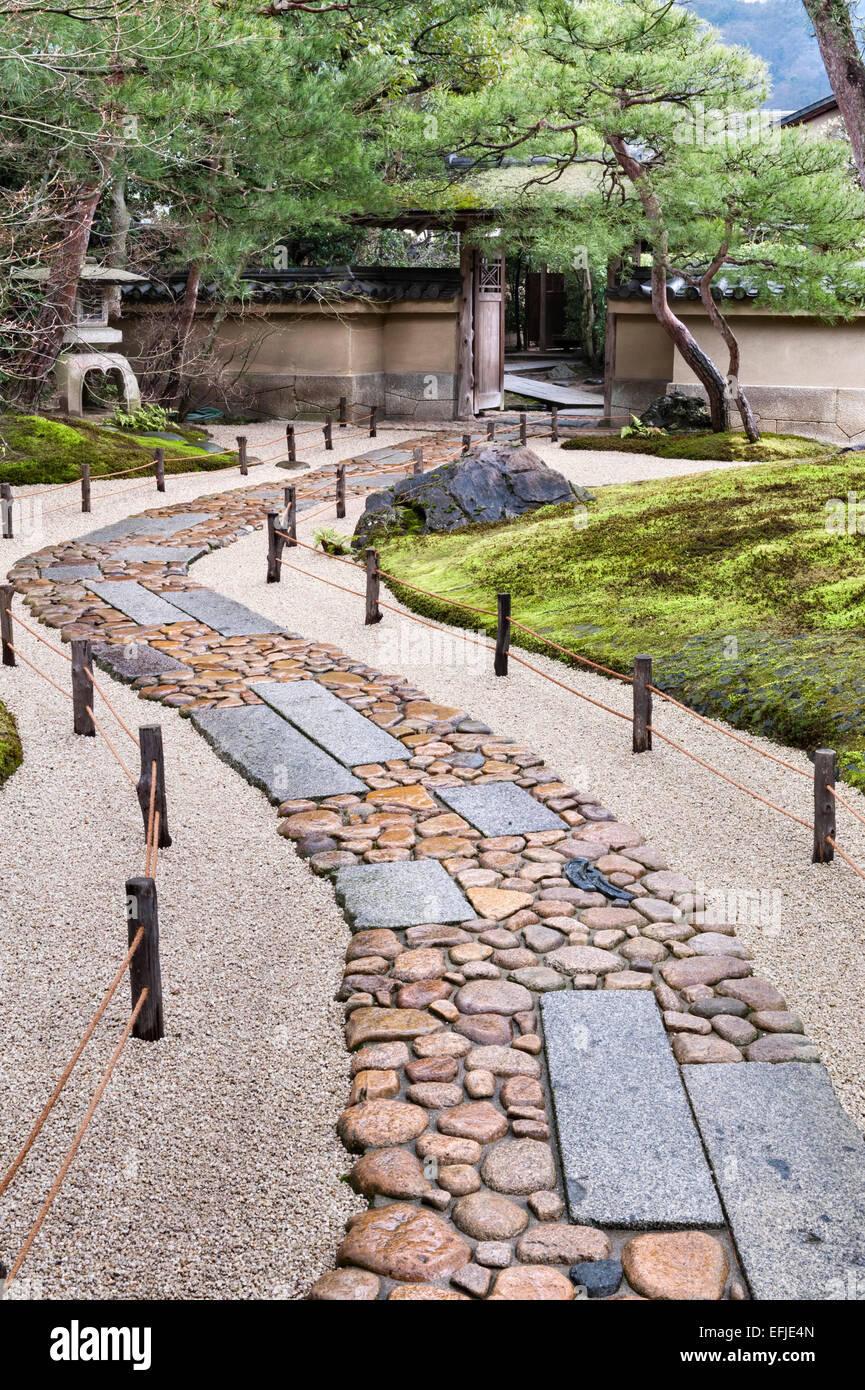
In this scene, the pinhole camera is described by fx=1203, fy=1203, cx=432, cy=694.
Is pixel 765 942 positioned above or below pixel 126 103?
below

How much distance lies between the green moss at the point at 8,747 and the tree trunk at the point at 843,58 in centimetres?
1057

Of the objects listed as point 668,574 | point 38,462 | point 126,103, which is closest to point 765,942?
point 668,574

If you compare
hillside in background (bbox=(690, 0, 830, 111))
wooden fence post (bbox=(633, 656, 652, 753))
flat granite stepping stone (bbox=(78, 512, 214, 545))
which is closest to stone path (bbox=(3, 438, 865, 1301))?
wooden fence post (bbox=(633, 656, 652, 753))

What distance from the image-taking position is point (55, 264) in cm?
1539

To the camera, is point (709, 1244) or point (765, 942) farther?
point (765, 942)

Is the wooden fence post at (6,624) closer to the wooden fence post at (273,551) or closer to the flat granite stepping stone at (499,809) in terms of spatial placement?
the wooden fence post at (273,551)

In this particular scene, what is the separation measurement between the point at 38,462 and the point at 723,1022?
13164 mm

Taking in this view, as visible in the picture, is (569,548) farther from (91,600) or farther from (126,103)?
(126,103)

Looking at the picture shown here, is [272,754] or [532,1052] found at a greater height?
[272,754]

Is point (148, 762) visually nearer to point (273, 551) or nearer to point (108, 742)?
point (108, 742)

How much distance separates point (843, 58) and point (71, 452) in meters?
10.1

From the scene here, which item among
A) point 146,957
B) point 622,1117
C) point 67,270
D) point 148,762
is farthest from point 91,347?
point 622,1117

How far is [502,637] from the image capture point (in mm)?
8320

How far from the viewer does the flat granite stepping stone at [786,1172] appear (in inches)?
118
